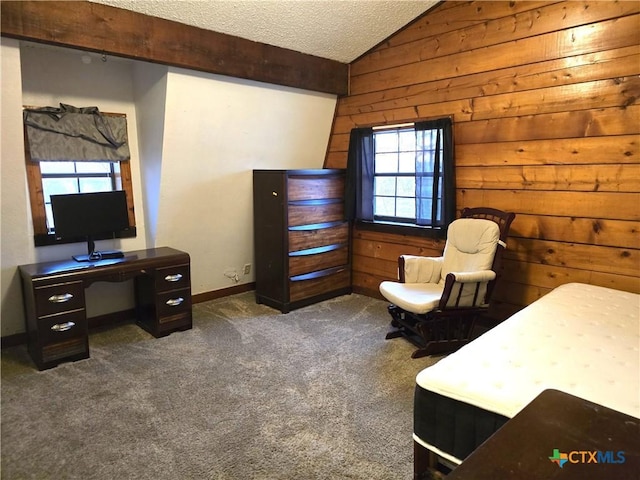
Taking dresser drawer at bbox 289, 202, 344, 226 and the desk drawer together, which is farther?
dresser drawer at bbox 289, 202, 344, 226

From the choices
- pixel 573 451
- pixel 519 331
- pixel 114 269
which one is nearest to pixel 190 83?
pixel 114 269

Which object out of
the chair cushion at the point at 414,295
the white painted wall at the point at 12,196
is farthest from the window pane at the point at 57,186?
the chair cushion at the point at 414,295

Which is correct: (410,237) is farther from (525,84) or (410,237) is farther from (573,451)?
(573,451)

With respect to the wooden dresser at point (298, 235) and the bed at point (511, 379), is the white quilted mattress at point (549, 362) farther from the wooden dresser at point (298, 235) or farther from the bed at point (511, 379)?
the wooden dresser at point (298, 235)

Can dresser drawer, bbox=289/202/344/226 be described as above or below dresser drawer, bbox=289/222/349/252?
above

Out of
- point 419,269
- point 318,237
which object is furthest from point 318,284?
point 419,269

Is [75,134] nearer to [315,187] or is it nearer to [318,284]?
Answer: [315,187]

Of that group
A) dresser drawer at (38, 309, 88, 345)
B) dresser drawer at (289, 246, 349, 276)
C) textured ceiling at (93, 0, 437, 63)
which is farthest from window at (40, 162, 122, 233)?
dresser drawer at (289, 246, 349, 276)

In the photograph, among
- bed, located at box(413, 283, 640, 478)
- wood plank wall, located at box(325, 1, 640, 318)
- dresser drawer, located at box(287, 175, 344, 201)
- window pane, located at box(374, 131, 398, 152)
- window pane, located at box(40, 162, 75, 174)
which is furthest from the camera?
window pane, located at box(374, 131, 398, 152)

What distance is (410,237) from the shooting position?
4082 mm

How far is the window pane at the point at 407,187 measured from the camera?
4.05m

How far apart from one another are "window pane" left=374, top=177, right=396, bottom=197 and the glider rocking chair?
908 mm

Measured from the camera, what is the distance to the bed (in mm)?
1500

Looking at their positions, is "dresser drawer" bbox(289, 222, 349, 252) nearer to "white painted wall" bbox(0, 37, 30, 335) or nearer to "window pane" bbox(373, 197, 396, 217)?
"window pane" bbox(373, 197, 396, 217)
